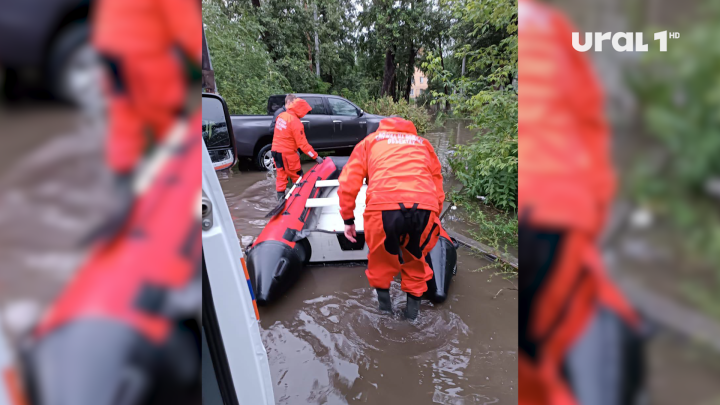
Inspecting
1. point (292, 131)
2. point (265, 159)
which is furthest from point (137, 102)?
point (265, 159)

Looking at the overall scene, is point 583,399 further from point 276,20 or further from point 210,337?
point 276,20

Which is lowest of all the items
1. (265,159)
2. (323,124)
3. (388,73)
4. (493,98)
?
(265,159)

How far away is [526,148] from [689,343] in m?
0.38

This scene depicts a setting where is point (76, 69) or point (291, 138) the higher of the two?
point (291, 138)

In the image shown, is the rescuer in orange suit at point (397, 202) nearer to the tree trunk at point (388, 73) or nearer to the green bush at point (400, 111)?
the green bush at point (400, 111)

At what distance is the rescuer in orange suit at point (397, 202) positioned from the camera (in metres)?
2.64

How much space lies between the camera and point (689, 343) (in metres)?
0.54

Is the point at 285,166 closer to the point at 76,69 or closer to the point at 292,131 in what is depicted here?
the point at 292,131

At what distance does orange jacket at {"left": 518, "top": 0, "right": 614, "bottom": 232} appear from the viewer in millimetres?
575

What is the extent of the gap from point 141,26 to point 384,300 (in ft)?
9.56

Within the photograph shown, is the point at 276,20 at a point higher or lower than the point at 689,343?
higher

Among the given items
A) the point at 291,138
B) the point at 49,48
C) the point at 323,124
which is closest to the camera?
the point at 49,48

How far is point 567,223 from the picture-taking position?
0.61 metres

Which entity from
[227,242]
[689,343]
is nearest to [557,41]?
[689,343]
